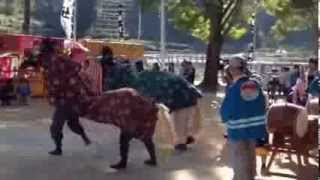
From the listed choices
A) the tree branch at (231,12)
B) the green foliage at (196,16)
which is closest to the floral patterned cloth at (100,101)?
the green foliage at (196,16)

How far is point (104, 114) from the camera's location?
32.3ft

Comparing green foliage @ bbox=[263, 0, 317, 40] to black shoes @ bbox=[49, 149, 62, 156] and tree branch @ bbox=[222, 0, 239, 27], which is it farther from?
black shoes @ bbox=[49, 149, 62, 156]

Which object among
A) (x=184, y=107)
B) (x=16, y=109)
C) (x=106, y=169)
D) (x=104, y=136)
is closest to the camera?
(x=106, y=169)

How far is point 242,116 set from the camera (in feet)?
24.4

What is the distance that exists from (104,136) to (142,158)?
8.73ft

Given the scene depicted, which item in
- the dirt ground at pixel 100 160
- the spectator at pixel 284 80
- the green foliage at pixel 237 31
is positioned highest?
the green foliage at pixel 237 31

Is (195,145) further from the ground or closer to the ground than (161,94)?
closer to the ground

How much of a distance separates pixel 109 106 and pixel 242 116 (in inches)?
108

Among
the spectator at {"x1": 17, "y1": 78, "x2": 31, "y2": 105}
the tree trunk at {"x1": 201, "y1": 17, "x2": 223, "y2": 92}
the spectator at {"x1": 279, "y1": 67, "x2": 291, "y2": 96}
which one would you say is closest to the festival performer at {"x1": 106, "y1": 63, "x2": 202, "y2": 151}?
the spectator at {"x1": 17, "y1": 78, "x2": 31, "y2": 105}

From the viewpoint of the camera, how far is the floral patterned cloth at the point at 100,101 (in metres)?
9.73

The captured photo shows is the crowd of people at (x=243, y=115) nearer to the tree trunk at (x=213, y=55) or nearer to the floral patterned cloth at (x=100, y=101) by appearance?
the floral patterned cloth at (x=100, y=101)

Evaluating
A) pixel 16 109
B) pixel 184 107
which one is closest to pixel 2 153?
pixel 184 107

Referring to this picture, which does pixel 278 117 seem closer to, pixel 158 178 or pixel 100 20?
pixel 158 178

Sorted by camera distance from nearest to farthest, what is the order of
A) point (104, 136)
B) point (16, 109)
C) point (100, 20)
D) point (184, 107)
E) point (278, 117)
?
point (278, 117)
point (184, 107)
point (104, 136)
point (16, 109)
point (100, 20)
